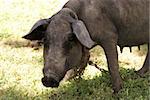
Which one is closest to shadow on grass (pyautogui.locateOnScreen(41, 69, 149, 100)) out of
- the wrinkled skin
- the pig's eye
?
the wrinkled skin

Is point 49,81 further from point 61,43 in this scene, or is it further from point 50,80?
point 61,43

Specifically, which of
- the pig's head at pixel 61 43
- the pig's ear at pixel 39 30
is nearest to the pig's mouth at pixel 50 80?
the pig's head at pixel 61 43

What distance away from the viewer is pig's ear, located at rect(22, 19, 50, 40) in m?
4.88

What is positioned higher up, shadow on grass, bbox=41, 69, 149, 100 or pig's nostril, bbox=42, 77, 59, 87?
pig's nostril, bbox=42, 77, 59, 87

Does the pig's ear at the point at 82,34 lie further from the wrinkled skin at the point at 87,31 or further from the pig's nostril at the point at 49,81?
the pig's nostril at the point at 49,81

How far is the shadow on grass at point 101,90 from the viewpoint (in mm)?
5461

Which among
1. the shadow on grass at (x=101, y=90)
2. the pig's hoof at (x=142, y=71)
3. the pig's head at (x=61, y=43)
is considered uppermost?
the pig's head at (x=61, y=43)

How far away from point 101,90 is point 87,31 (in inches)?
47.9

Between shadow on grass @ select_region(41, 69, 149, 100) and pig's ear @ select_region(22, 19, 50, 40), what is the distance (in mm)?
1028

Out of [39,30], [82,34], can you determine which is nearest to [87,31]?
[82,34]

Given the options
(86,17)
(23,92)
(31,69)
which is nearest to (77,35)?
(86,17)

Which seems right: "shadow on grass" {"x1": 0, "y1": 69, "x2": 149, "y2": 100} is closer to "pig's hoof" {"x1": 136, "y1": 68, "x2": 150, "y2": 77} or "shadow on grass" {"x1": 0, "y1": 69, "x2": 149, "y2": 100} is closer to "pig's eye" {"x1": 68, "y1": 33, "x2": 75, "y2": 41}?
"pig's hoof" {"x1": 136, "y1": 68, "x2": 150, "y2": 77}

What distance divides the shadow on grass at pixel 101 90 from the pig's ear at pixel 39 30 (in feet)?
3.37

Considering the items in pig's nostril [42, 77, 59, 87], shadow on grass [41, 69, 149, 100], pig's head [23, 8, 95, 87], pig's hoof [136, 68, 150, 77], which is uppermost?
pig's head [23, 8, 95, 87]
